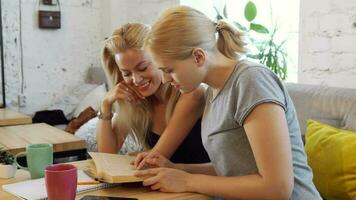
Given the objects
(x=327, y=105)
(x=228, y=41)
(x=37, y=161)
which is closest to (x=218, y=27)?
(x=228, y=41)

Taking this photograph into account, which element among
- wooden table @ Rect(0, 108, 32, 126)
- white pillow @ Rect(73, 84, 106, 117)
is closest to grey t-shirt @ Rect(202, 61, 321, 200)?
wooden table @ Rect(0, 108, 32, 126)

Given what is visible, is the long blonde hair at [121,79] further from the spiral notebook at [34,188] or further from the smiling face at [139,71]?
the spiral notebook at [34,188]

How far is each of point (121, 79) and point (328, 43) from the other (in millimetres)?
1102

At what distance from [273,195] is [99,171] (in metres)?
0.45

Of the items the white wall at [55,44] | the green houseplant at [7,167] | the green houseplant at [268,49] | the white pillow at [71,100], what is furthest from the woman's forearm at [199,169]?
the white pillow at [71,100]

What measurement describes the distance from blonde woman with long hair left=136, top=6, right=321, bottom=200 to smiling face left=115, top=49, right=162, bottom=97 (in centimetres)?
30

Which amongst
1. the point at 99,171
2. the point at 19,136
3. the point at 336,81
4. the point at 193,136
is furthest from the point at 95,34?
the point at 99,171

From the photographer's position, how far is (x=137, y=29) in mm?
1518

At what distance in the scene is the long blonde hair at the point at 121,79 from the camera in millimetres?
1494

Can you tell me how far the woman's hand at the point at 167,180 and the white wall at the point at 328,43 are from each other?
4.26 ft

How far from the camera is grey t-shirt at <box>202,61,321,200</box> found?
3.55 feet

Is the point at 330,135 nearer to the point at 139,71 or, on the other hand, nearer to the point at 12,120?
the point at 139,71

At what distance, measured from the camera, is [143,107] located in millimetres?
1604

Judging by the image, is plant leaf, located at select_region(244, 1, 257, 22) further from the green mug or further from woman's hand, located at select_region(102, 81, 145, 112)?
the green mug
